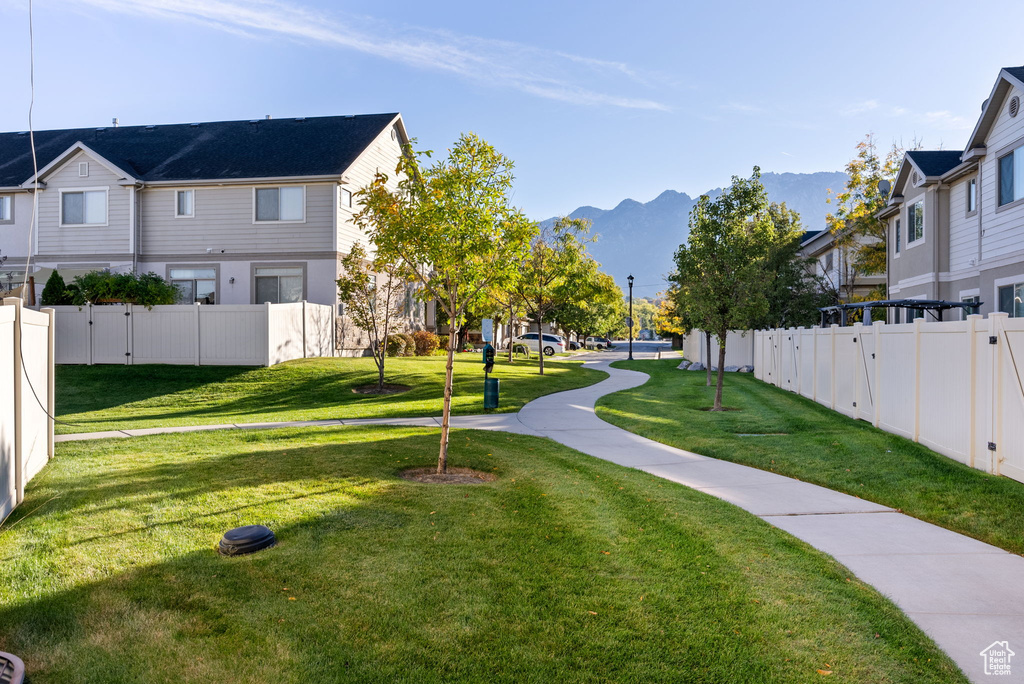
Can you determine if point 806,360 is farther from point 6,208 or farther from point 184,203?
point 6,208

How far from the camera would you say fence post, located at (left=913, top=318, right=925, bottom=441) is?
990 centimetres

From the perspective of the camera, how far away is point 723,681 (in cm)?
364

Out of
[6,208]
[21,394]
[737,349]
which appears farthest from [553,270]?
[21,394]

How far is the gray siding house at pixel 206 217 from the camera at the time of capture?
2470 centimetres

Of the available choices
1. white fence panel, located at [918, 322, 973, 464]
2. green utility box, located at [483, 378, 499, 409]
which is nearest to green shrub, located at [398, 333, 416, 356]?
green utility box, located at [483, 378, 499, 409]

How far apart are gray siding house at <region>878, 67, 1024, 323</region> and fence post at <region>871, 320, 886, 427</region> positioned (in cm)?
606

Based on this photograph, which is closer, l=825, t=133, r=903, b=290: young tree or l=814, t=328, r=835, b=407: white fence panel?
l=814, t=328, r=835, b=407: white fence panel

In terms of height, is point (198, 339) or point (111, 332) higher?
point (111, 332)

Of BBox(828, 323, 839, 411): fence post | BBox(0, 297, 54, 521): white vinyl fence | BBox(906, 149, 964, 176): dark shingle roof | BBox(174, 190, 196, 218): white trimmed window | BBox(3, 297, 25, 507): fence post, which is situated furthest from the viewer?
BBox(174, 190, 196, 218): white trimmed window

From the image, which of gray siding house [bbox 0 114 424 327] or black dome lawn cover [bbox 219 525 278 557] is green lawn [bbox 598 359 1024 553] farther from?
gray siding house [bbox 0 114 424 327]

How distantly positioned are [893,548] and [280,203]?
2374cm

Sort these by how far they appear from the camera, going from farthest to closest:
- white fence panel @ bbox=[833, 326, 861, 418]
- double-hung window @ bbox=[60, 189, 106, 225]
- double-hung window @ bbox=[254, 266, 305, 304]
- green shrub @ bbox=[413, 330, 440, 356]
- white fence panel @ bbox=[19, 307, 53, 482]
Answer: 1. green shrub @ bbox=[413, 330, 440, 356]
2. double-hung window @ bbox=[60, 189, 106, 225]
3. double-hung window @ bbox=[254, 266, 305, 304]
4. white fence panel @ bbox=[833, 326, 861, 418]
5. white fence panel @ bbox=[19, 307, 53, 482]

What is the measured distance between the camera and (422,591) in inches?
181

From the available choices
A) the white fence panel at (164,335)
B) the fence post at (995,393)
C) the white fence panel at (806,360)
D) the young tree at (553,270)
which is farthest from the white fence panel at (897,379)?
the white fence panel at (164,335)
